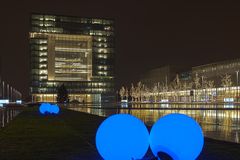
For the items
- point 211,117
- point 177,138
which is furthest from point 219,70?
point 177,138

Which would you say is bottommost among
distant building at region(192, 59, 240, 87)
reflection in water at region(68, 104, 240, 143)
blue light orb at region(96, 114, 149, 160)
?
reflection in water at region(68, 104, 240, 143)

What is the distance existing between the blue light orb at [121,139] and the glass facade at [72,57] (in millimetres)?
141540

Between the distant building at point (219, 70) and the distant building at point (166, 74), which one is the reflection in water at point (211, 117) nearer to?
the distant building at point (219, 70)

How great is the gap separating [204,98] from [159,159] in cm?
10977

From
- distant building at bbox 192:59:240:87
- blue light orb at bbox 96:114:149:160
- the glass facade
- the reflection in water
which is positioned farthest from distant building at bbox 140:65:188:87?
blue light orb at bbox 96:114:149:160

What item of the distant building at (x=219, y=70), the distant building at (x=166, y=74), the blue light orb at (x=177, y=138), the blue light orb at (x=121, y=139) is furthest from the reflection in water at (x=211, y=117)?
the distant building at (x=166, y=74)

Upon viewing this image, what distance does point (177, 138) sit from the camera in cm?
789

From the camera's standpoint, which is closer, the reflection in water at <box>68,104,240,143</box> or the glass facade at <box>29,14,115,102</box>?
the reflection in water at <box>68,104,240,143</box>

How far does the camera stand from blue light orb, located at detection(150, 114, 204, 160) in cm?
788

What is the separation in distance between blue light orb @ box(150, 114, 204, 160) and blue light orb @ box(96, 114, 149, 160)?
0.41 metres

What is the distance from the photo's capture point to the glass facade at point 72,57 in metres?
150

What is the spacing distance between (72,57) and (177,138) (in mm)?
149745

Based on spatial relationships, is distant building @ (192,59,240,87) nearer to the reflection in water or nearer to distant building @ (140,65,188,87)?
distant building @ (140,65,188,87)

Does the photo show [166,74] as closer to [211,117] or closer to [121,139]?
[211,117]
